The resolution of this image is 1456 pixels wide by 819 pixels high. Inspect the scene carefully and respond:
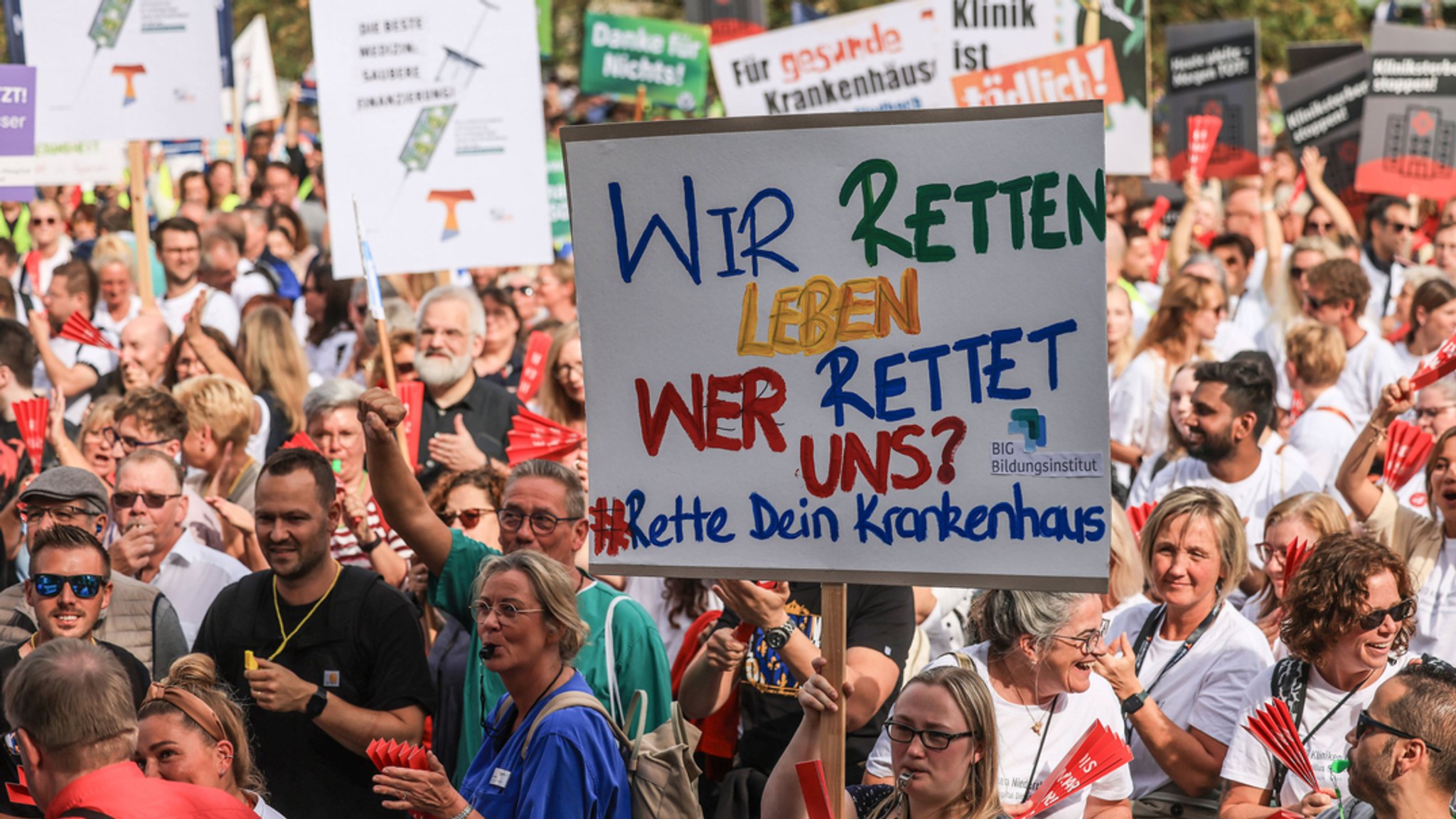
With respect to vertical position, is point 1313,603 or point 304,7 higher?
point 304,7

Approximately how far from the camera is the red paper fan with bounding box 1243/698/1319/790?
13.3 feet

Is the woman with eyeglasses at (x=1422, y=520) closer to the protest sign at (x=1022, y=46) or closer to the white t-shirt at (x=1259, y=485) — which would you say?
the white t-shirt at (x=1259, y=485)

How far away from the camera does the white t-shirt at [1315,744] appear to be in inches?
167

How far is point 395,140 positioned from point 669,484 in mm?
4709

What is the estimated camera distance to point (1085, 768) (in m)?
3.79

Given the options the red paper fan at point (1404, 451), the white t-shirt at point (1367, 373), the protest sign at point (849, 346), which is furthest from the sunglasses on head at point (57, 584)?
the white t-shirt at point (1367, 373)

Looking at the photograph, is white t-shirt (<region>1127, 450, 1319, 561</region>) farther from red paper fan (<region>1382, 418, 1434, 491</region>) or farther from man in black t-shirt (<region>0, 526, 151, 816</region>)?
man in black t-shirt (<region>0, 526, 151, 816</region>)

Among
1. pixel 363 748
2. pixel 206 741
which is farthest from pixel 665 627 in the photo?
pixel 206 741

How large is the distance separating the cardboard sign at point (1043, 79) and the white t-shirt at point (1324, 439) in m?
3.66

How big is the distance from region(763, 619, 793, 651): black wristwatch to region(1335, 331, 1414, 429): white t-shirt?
17.4 feet

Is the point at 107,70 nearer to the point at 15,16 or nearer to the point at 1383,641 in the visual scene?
the point at 15,16

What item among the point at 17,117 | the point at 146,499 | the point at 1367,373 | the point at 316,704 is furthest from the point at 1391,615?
the point at 17,117

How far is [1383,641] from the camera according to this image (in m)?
4.30

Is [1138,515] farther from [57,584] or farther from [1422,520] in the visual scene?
[57,584]
